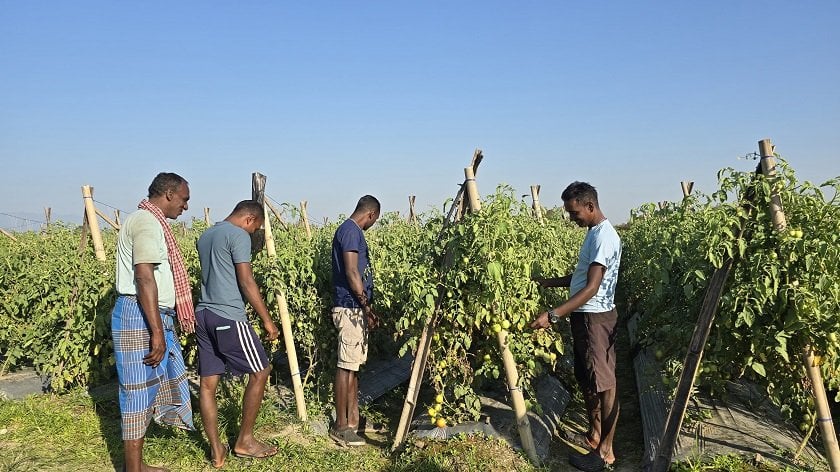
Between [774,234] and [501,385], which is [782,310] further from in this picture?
[501,385]

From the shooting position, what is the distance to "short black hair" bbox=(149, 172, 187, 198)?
12.0 feet

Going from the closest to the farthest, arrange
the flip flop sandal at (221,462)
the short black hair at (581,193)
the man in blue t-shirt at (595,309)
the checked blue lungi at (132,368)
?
the checked blue lungi at (132,368)
the man in blue t-shirt at (595,309)
the short black hair at (581,193)
the flip flop sandal at (221,462)

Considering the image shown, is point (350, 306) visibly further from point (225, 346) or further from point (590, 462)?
point (590, 462)

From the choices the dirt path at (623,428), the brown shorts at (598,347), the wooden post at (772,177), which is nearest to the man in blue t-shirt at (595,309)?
the brown shorts at (598,347)

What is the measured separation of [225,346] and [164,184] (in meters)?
1.17

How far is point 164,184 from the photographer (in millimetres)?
3650

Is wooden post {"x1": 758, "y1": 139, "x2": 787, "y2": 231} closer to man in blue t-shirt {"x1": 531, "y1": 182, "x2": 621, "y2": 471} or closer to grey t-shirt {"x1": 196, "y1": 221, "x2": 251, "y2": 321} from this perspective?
man in blue t-shirt {"x1": 531, "y1": 182, "x2": 621, "y2": 471}

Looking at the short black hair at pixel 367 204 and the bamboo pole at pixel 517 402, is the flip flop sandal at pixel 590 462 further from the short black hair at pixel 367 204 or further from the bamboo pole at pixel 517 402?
the short black hair at pixel 367 204

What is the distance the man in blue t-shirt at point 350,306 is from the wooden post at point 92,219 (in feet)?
7.76

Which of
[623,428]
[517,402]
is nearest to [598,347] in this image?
[517,402]

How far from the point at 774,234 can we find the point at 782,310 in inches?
16.6

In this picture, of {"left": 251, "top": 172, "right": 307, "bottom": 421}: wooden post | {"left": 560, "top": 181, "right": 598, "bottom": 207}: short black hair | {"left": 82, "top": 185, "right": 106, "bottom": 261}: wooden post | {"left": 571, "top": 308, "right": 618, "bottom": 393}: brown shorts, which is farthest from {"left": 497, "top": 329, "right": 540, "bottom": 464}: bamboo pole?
{"left": 82, "top": 185, "right": 106, "bottom": 261}: wooden post

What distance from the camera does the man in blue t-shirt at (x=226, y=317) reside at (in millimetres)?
3846

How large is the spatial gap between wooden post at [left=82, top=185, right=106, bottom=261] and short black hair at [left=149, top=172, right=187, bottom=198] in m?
1.90
